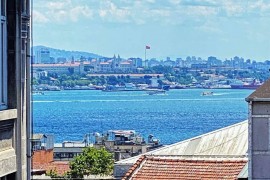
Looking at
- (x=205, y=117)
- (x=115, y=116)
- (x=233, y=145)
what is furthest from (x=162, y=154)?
(x=115, y=116)

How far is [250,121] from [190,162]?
7.68m

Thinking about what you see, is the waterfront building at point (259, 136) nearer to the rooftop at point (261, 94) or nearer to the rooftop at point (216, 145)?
the rooftop at point (261, 94)

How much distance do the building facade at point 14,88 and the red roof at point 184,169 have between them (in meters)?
9.33

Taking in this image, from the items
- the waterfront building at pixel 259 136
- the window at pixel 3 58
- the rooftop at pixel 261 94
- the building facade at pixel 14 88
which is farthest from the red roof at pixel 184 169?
the window at pixel 3 58

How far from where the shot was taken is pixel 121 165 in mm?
20484

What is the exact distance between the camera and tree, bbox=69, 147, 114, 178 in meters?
55.5

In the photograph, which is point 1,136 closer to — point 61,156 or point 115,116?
point 61,156

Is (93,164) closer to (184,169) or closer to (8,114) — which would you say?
(184,169)

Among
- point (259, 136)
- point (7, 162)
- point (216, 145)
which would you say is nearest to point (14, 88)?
point (7, 162)

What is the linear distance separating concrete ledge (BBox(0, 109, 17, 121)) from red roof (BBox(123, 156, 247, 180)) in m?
9.53

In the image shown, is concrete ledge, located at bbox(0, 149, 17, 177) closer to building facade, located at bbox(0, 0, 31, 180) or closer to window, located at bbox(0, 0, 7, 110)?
building facade, located at bbox(0, 0, 31, 180)

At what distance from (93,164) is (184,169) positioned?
136 feet

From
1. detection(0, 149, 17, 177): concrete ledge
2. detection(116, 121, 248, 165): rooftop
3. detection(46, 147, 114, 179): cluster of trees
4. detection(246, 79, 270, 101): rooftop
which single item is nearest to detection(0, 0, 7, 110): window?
detection(0, 149, 17, 177): concrete ledge

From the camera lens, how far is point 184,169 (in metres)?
17.2
